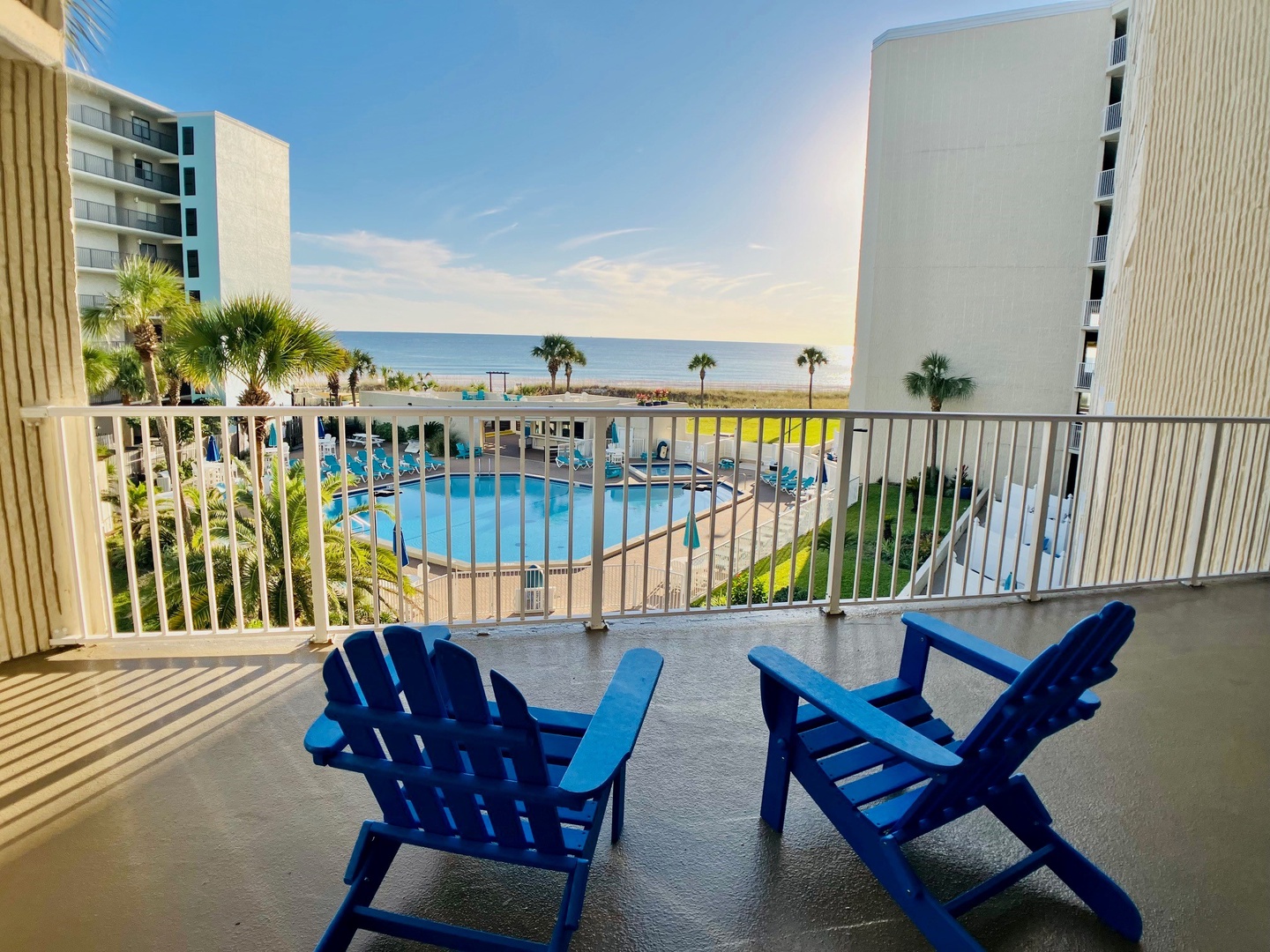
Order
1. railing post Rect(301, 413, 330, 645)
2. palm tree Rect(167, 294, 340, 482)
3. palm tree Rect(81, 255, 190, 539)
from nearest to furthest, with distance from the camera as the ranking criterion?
railing post Rect(301, 413, 330, 645) < palm tree Rect(167, 294, 340, 482) < palm tree Rect(81, 255, 190, 539)

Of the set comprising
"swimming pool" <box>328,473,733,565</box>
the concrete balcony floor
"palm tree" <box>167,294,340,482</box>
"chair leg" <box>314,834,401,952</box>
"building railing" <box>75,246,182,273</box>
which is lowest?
"swimming pool" <box>328,473,733,565</box>

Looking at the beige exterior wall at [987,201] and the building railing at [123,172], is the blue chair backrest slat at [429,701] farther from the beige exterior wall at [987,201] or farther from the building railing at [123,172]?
the building railing at [123,172]

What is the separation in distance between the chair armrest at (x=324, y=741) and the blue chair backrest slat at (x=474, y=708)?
0.95 feet

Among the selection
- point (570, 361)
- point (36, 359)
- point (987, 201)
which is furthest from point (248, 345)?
point (570, 361)

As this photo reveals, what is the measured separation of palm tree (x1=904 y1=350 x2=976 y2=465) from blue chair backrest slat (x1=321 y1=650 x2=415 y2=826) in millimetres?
24182

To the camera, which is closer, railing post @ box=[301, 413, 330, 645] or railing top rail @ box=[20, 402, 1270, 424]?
railing top rail @ box=[20, 402, 1270, 424]

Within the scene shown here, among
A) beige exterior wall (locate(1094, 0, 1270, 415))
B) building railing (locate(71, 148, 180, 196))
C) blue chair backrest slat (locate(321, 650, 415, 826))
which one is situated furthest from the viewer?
building railing (locate(71, 148, 180, 196))

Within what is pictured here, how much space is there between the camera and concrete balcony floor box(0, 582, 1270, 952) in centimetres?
159

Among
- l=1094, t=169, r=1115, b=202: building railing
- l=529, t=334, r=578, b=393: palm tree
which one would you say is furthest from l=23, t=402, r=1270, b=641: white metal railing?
l=529, t=334, r=578, b=393: palm tree

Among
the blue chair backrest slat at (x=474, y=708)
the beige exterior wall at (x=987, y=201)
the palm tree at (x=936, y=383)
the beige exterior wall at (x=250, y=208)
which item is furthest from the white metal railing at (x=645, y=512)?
the beige exterior wall at (x=250, y=208)

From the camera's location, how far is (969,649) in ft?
6.05

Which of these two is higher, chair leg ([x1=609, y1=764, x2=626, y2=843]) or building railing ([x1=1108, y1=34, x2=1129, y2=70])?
building railing ([x1=1108, y1=34, x2=1129, y2=70])

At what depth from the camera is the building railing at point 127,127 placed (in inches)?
1121

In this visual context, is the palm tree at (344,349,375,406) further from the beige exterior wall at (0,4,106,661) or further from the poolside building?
the beige exterior wall at (0,4,106,661)
